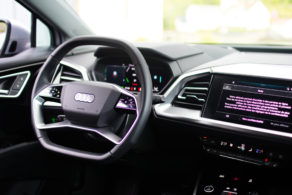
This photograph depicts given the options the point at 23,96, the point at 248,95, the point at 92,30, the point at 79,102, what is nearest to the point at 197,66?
the point at 248,95

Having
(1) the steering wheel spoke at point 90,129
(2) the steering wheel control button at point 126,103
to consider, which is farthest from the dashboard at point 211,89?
(1) the steering wheel spoke at point 90,129

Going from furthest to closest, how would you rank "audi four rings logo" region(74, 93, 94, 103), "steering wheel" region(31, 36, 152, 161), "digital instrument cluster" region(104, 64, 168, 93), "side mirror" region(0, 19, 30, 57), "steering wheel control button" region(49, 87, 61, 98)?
"side mirror" region(0, 19, 30, 57), "digital instrument cluster" region(104, 64, 168, 93), "steering wheel control button" region(49, 87, 61, 98), "audi four rings logo" region(74, 93, 94, 103), "steering wheel" region(31, 36, 152, 161)

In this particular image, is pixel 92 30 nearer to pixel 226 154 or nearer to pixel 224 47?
pixel 224 47

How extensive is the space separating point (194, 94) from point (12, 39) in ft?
4.02

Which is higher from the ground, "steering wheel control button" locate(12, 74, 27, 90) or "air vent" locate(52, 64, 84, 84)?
"air vent" locate(52, 64, 84, 84)

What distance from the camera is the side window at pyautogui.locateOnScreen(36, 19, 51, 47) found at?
1887 millimetres

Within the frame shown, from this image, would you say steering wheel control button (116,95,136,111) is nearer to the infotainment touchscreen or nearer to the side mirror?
the infotainment touchscreen

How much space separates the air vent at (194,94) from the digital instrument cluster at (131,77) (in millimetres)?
118

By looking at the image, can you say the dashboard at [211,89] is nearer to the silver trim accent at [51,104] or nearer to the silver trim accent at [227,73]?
the silver trim accent at [227,73]

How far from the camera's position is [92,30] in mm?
2041

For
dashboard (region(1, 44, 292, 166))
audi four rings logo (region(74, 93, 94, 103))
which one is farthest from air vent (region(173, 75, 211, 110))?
audi four rings logo (region(74, 93, 94, 103))

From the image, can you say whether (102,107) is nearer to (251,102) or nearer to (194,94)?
(194,94)

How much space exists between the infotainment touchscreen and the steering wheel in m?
0.39

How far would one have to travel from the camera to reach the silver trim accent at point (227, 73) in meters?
1.24
